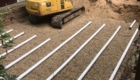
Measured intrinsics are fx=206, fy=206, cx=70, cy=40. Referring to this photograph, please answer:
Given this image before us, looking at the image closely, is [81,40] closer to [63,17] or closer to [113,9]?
[63,17]

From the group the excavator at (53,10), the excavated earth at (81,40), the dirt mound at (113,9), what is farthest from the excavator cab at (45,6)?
the dirt mound at (113,9)

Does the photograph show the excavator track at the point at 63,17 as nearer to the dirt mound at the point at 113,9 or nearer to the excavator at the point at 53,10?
the excavator at the point at 53,10

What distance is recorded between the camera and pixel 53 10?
23.7 feet

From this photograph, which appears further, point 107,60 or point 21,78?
point 107,60

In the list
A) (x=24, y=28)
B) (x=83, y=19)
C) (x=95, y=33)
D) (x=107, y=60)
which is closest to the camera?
(x=107, y=60)

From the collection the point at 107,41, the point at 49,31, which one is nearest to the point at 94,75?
the point at 107,41

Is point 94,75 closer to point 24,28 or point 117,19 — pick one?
point 24,28

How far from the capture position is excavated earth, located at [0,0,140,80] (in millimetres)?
4902

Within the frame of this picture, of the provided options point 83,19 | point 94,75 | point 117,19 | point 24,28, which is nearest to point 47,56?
point 94,75

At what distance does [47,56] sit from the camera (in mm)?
5441

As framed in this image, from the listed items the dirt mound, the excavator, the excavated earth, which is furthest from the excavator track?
the dirt mound

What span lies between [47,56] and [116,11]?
4.51 metres

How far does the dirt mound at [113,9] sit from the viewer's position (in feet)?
27.8

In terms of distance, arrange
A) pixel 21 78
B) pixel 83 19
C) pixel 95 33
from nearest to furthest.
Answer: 1. pixel 21 78
2. pixel 95 33
3. pixel 83 19
